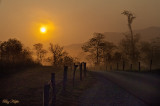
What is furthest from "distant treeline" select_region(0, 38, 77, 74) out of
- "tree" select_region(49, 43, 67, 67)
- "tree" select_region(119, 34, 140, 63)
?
"tree" select_region(119, 34, 140, 63)

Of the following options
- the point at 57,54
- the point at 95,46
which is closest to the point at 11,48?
the point at 57,54

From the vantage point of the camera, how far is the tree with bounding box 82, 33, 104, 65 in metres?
63.2

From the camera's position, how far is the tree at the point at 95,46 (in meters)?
63.2

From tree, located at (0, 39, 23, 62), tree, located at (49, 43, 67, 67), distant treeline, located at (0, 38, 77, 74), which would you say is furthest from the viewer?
tree, located at (49, 43, 67, 67)

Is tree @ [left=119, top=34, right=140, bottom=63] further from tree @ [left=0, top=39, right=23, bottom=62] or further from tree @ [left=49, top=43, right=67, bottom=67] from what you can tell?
tree @ [left=0, top=39, right=23, bottom=62]

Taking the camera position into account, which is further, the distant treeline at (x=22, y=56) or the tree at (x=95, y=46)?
the tree at (x=95, y=46)

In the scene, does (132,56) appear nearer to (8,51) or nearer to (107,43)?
(107,43)

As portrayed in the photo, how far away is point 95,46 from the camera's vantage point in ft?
212

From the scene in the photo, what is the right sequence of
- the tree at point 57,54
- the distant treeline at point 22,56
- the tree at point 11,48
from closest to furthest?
the distant treeline at point 22,56
the tree at point 11,48
the tree at point 57,54

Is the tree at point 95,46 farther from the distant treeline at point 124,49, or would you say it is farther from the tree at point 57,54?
the tree at point 57,54

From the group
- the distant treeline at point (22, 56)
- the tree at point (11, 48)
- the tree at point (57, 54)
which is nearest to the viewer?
the distant treeline at point (22, 56)

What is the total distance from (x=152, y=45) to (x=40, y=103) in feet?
207

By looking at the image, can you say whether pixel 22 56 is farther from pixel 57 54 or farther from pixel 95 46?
pixel 95 46

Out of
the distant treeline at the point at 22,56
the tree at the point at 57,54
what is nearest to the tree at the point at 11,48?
the distant treeline at the point at 22,56
